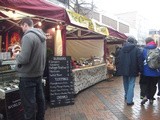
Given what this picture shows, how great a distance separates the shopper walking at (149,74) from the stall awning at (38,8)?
2291mm

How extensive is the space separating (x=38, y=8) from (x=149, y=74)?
3443 millimetres

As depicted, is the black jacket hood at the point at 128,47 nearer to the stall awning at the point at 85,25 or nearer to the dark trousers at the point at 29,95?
the stall awning at the point at 85,25

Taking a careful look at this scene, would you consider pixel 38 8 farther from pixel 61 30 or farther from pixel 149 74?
pixel 149 74

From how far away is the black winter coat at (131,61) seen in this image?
7527mm

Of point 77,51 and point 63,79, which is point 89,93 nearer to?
point 63,79

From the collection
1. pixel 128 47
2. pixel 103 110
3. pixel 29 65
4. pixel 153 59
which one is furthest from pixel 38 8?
pixel 153 59

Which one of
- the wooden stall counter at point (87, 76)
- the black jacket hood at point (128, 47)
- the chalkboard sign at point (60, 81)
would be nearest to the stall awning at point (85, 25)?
the chalkboard sign at point (60, 81)

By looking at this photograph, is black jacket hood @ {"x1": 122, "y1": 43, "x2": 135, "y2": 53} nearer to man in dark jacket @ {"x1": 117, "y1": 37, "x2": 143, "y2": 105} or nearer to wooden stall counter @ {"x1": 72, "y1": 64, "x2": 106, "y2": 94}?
man in dark jacket @ {"x1": 117, "y1": 37, "x2": 143, "y2": 105}

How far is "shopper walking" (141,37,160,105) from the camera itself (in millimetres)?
7516

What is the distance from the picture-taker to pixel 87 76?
10227mm

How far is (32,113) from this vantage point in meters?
4.58

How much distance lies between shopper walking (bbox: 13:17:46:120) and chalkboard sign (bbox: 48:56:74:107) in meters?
2.54

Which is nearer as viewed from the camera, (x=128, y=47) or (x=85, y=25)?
(x=128, y=47)

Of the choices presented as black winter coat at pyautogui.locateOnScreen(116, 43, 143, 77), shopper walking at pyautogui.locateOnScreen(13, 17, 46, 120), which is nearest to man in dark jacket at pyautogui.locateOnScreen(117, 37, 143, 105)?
black winter coat at pyautogui.locateOnScreen(116, 43, 143, 77)
